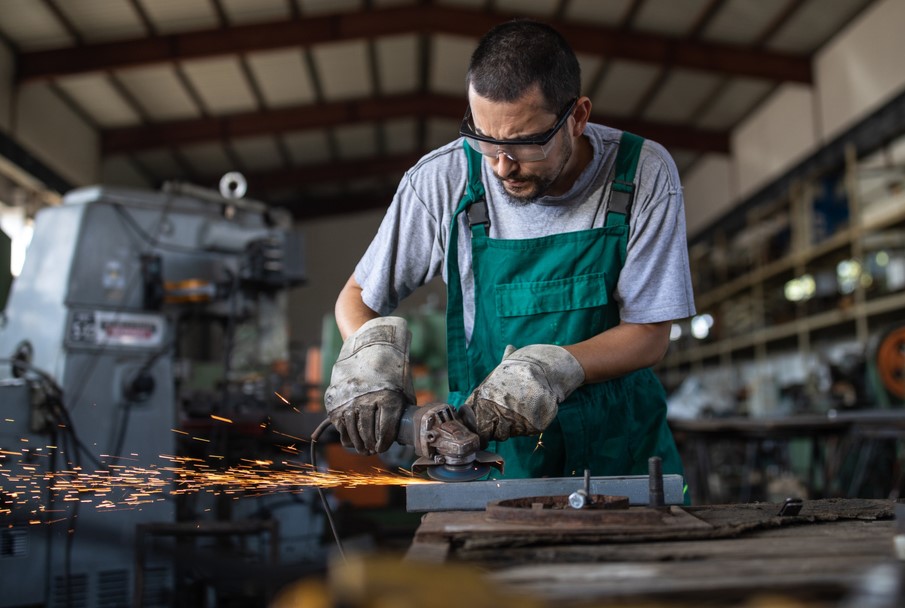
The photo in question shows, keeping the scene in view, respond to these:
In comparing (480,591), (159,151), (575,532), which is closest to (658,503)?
(575,532)

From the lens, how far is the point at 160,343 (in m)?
2.84

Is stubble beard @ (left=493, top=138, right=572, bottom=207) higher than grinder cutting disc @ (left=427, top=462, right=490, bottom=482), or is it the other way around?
stubble beard @ (left=493, top=138, right=572, bottom=207)

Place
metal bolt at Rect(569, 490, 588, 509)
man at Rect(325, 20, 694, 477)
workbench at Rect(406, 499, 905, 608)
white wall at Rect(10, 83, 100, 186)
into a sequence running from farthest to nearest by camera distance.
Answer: white wall at Rect(10, 83, 100, 186)
man at Rect(325, 20, 694, 477)
metal bolt at Rect(569, 490, 588, 509)
workbench at Rect(406, 499, 905, 608)

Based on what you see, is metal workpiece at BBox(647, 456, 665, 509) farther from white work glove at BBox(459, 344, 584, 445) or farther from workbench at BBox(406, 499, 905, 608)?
white work glove at BBox(459, 344, 584, 445)

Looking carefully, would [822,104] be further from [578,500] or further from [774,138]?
[578,500]

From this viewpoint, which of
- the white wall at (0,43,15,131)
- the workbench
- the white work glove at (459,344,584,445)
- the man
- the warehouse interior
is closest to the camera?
the workbench

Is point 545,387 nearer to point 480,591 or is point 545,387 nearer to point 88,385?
point 480,591

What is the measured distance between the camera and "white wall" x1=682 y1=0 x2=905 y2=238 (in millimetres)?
6637

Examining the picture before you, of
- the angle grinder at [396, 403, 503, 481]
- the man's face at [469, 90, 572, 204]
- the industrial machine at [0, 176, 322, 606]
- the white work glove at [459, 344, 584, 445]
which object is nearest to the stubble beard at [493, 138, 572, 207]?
the man's face at [469, 90, 572, 204]

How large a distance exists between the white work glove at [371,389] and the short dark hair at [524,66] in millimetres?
439

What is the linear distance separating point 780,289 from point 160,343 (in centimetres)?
689

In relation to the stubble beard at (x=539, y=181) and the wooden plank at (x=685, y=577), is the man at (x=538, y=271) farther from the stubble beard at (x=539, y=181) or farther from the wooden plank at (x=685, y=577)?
the wooden plank at (x=685, y=577)

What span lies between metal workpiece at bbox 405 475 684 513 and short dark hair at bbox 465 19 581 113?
2.04 ft

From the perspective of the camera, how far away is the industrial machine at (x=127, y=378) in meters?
2.42
